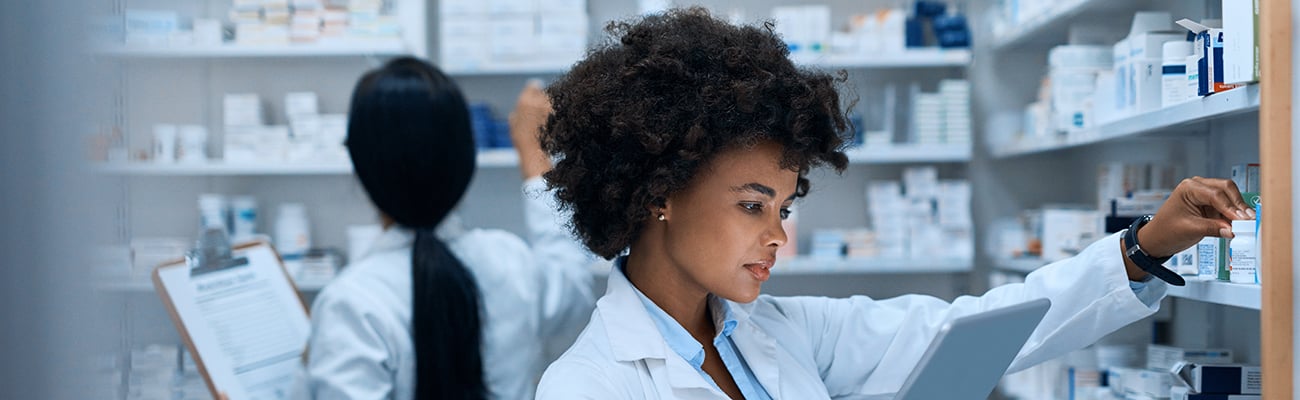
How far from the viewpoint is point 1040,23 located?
2865mm

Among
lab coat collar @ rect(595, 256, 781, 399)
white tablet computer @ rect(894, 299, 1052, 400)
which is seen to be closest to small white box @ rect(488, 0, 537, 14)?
lab coat collar @ rect(595, 256, 781, 399)

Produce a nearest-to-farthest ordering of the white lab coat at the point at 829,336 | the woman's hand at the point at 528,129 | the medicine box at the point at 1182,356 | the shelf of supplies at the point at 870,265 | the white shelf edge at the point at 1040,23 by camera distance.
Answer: the white lab coat at the point at 829,336
the medicine box at the point at 1182,356
the white shelf edge at the point at 1040,23
the woman's hand at the point at 528,129
the shelf of supplies at the point at 870,265

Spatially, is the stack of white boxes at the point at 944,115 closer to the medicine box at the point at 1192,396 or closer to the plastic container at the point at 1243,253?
the medicine box at the point at 1192,396

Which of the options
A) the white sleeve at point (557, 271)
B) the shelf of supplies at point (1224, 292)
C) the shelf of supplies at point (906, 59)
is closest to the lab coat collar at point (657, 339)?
the shelf of supplies at point (1224, 292)

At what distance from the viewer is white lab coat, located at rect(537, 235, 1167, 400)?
1.31 meters

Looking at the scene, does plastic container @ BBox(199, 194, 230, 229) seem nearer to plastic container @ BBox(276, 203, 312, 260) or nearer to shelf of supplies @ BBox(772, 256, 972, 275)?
plastic container @ BBox(276, 203, 312, 260)

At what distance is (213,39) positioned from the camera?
3537 millimetres

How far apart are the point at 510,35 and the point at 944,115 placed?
4.96 ft

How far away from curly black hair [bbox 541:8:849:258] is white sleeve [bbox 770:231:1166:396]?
308 millimetres

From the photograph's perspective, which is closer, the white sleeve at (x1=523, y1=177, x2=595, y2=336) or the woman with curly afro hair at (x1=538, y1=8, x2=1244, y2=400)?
the woman with curly afro hair at (x1=538, y1=8, x2=1244, y2=400)

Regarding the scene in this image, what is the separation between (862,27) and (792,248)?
81 centimetres

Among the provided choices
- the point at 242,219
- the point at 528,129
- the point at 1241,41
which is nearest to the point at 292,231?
the point at 242,219

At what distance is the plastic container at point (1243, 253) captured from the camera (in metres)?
1.41

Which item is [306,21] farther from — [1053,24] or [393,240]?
[1053,24]
